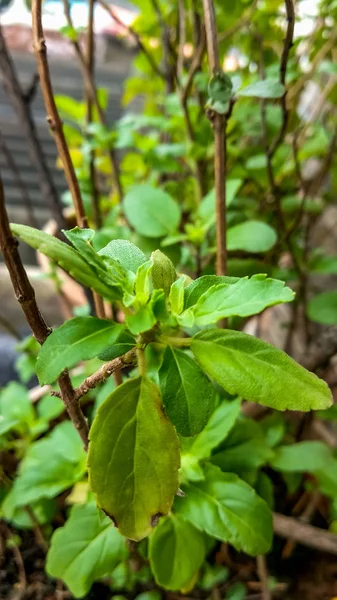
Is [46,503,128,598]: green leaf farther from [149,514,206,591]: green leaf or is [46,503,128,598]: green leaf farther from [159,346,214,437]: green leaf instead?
[159,346,214,437]: green leaf

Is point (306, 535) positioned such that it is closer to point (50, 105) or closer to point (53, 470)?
point (53, 470)

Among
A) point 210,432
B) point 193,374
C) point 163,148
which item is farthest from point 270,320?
point 193,374

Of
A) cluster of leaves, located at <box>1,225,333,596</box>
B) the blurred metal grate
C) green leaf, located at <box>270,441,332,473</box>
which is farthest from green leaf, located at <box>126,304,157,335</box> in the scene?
the blurred metal grate

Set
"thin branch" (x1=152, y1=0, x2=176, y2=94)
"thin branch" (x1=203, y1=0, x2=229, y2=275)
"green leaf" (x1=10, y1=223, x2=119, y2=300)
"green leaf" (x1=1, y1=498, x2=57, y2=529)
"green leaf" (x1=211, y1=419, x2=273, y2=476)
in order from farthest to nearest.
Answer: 1. "thin branch" (x1=152, y1=0, x2=176, y2=94)
2. "green leaf" (x1=1, y1=498, x2=57, y2=529)
3. "green leaf" (x1=211, y1=419, x2=273, y2=476)
4. "thin branch" (x1=203, y1=0, x2=229, y2=275)
5. "green leaf" (x1=10, y1=223, x2=119, y2=300)

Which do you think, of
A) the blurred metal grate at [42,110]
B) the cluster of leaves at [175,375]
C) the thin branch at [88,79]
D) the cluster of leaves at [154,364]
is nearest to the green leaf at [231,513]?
the cluster of leaves at [175,375]

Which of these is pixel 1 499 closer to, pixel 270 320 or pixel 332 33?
pixel 270 320

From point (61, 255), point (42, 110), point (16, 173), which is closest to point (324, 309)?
point (61, 255)

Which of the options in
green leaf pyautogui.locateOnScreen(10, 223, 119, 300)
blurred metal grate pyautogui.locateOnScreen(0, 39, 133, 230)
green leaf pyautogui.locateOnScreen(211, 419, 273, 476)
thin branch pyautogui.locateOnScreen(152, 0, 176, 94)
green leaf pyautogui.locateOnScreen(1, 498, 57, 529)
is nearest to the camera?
green leaf pyautogui.locateOnScreen(10, 223, 119, 300)
